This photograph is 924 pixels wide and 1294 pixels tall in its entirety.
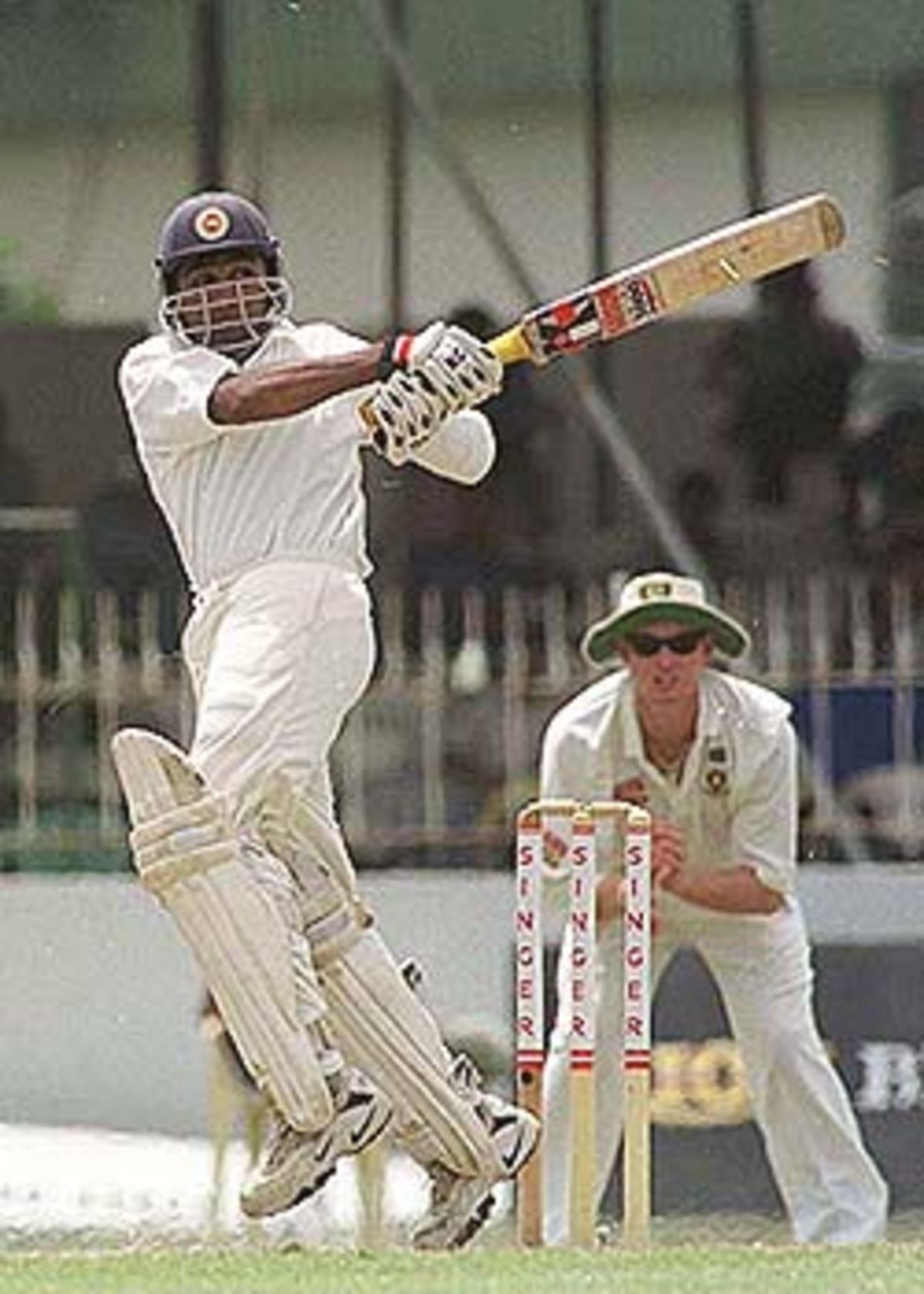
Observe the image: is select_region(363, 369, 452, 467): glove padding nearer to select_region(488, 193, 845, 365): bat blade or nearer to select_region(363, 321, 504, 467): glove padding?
select_region(363, 321, 504, 467): glove padding

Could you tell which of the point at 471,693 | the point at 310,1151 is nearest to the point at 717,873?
the point at 471,693

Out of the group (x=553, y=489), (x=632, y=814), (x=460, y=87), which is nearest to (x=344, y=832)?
(x=553, y=489)

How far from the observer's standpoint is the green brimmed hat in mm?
10398

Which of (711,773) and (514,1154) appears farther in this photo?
(711,773)

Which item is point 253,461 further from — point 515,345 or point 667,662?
point 667,662

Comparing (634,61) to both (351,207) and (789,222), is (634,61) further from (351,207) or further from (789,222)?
(789,222)

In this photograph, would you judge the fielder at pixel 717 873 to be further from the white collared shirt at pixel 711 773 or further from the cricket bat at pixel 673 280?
the cricket bat at pixel 673 280

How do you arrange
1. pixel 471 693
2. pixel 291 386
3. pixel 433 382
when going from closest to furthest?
pixel 433 382
pixel 291 386
pixel 471 693

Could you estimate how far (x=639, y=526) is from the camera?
11023 mm

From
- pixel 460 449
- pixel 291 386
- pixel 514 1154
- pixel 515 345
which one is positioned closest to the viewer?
pixel 291 386

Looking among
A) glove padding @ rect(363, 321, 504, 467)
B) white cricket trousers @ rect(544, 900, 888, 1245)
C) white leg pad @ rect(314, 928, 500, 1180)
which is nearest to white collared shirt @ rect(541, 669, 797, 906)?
white cricket trousers @ rect(544, 900, 888, 1245)

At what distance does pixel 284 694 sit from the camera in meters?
8.52

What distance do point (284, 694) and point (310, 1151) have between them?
685 mm

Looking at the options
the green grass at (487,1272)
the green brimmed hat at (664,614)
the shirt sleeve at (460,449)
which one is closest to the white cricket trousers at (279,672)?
the shirt sleeve at (460,449)
